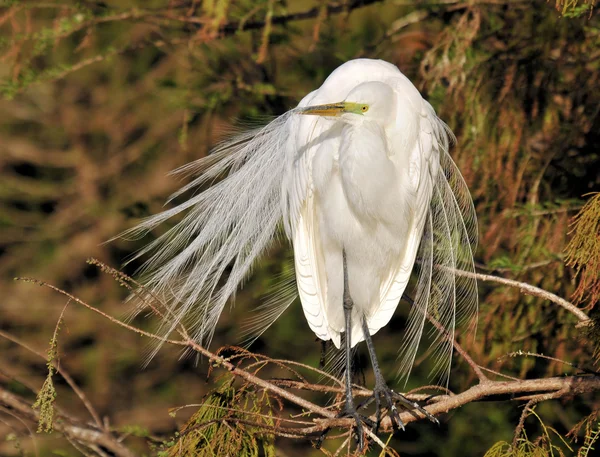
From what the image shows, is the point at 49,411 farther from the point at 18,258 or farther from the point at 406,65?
the point at 18,258

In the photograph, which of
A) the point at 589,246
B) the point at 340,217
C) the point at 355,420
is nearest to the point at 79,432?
the point at 355,420

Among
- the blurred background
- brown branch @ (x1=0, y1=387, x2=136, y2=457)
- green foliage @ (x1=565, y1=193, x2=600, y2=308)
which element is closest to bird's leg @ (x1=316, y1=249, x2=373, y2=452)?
the blurred background

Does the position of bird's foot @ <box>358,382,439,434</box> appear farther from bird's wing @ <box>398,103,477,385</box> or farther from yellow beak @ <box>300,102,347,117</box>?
yellow beak @ <box>300,102,347,117</box>

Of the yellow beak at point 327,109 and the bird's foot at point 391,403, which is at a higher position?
the yellow beak at point 327,109

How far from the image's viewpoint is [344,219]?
2301 mm

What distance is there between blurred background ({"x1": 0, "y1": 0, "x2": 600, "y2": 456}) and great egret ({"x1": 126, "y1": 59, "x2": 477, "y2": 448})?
183 millimetres

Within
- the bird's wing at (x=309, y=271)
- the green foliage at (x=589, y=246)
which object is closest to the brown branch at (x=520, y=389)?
the green foliage at (x=589, y=246)

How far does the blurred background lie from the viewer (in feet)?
7.98

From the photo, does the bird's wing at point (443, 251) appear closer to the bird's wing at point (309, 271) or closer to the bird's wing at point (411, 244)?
the bird's wing at point (411, 244)

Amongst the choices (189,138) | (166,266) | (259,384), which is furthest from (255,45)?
(259,384)

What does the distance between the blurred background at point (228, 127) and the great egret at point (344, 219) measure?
18 cm

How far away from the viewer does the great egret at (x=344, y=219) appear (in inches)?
85.3

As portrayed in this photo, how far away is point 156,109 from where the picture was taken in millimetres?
4133

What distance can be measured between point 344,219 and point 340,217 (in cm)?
1
